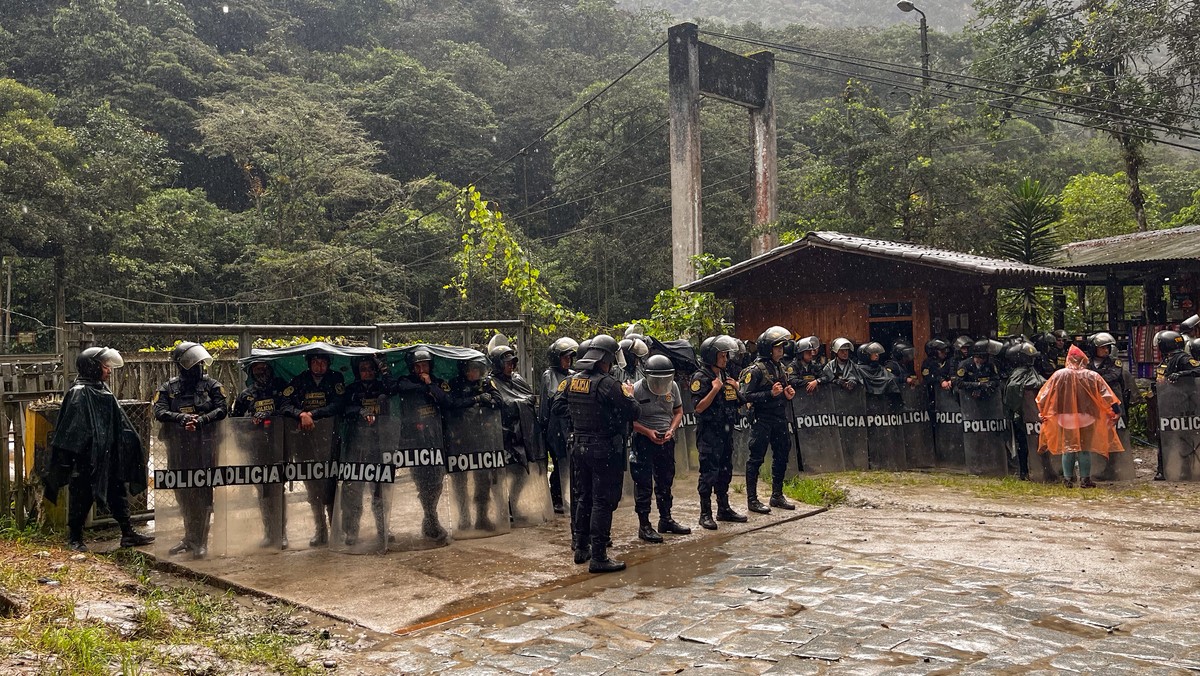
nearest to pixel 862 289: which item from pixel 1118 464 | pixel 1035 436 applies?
pixel 1035 436

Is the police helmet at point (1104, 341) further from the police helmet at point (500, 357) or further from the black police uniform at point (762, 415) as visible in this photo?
the police helmet at point (500, 357)

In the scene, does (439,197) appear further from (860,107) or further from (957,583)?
(957,583)

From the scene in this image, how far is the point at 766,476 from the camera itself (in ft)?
39.5

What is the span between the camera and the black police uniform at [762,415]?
947 centimetres

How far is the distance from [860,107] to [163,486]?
57.1 feet

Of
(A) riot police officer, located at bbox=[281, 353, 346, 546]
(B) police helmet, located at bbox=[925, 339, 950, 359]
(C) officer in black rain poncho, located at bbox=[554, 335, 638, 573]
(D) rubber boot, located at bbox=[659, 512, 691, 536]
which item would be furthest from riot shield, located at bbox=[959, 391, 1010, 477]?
(A) riot police officer, located at bbox=[281, 353, 346, 546]

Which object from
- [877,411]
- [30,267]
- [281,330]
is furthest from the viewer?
[30,267]

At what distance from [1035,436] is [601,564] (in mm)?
6930

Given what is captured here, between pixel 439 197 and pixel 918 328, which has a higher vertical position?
pixel 439 197

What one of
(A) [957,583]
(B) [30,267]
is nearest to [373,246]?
(B) [30,267]

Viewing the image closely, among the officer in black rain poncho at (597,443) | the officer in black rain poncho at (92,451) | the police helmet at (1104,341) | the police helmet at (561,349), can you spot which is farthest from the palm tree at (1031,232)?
the officer in black rain poncho at (92,451)

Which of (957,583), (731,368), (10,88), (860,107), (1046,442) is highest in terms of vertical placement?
(10,88)

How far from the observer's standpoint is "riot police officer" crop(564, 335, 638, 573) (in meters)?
7.41

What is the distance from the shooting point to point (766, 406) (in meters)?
9.55
